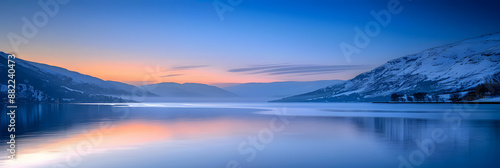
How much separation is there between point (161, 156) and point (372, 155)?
10504 mm

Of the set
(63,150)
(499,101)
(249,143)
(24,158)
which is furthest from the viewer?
(499,101)

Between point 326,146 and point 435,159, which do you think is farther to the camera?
point 326,146

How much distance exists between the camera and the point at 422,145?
73.9 ft

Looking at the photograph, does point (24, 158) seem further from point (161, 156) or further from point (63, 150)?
point (161, 156)

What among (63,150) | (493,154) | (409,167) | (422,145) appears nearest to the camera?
(409,167)

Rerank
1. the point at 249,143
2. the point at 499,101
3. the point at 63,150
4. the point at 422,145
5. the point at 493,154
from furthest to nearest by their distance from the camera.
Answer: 1. the point at 499,101
2. the point at 249,143
3. the point at 422,145
4. the point at 63,150
5. the point at 493,154

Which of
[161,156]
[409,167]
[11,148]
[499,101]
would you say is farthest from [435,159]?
[499,101]

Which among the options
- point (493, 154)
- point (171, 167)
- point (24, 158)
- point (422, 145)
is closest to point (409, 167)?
point (493, 154)

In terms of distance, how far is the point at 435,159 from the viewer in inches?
695

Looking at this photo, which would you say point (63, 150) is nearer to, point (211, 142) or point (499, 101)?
point (211, 142)

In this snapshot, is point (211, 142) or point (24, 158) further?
point (211, 142)

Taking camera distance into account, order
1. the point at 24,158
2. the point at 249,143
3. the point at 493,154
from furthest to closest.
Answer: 1. the point at 249,143
2. the point at 493,154
3. the point at 24,158

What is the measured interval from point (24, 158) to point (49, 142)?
668cm

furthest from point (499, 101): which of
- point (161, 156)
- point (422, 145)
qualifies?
point (161, 156)
